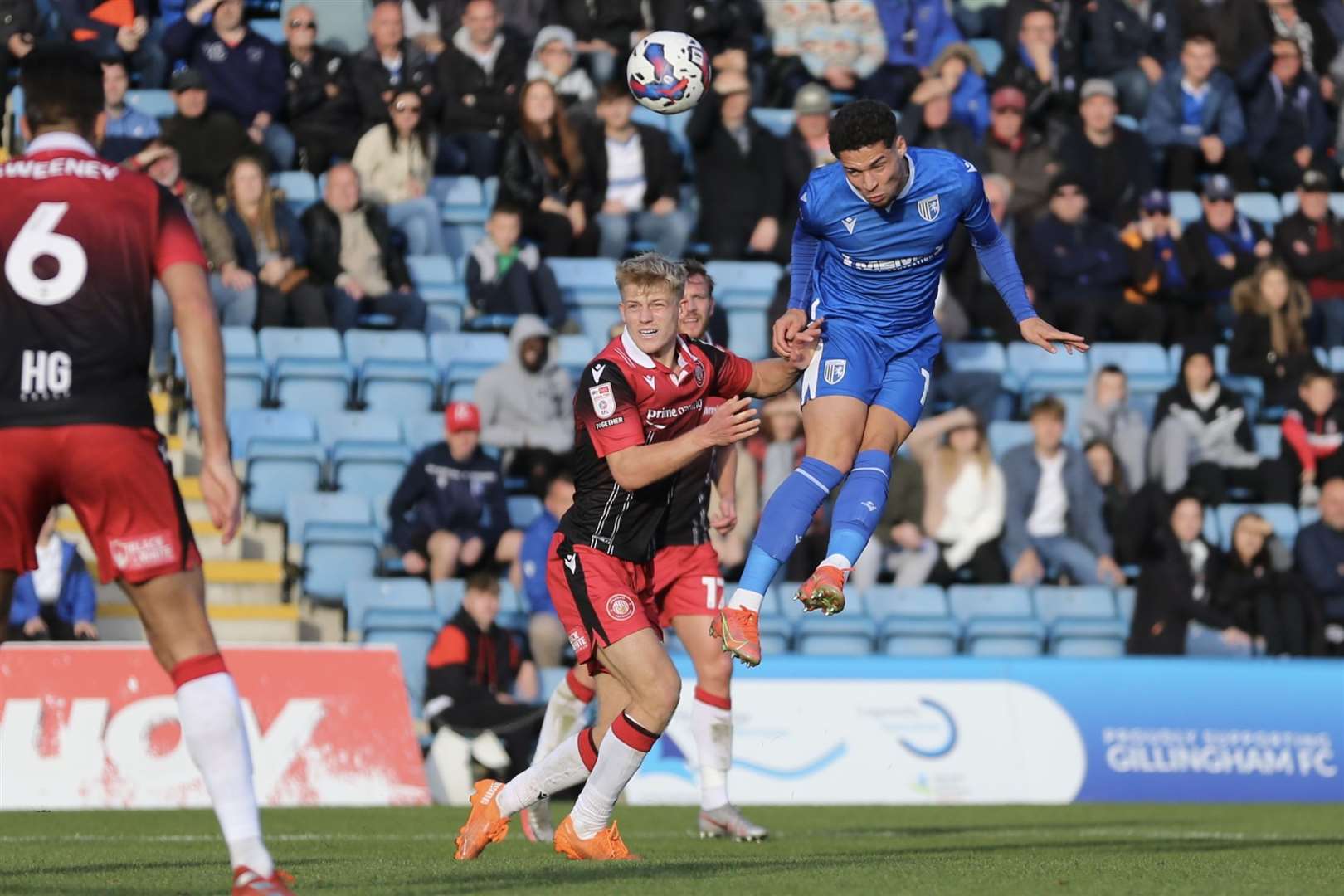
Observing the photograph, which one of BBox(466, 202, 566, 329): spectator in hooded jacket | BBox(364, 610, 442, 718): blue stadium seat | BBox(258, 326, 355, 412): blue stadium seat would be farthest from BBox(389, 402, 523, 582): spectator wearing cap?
BBox(466, 202, 566, 329): spectator in hooded jacket

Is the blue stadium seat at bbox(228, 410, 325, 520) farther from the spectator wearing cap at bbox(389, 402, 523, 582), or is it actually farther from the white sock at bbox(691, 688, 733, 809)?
the white sock at bbox(691, 688, 733, 809)

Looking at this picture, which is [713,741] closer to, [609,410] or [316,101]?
[609,410]

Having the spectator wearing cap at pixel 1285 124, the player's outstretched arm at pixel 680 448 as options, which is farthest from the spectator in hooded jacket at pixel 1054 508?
the player's outstretched arm at pixel 680 448

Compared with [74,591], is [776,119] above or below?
above

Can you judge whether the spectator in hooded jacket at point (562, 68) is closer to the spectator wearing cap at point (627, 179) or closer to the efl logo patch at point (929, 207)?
the spectator wearing cap at point (627, 179)

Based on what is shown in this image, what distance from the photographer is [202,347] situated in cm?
533

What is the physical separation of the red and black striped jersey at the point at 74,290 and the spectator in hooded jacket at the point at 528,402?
9804 millimetres

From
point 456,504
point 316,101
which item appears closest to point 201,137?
point 316,101

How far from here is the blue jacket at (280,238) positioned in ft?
52.0

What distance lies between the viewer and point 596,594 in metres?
8.20

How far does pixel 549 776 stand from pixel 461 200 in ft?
33.5

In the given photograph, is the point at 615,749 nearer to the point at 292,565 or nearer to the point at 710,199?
the point at 292,565

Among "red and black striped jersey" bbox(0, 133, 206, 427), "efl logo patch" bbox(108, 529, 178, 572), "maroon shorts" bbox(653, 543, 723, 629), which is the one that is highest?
"red and black striped jersey" bbox(0, 133, 206, 427)

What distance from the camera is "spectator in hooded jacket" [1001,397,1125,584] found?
51.9ft
